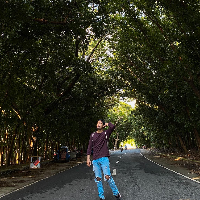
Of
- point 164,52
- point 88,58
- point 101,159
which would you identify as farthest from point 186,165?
point 101,159

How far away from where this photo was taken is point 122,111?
64.2 meters

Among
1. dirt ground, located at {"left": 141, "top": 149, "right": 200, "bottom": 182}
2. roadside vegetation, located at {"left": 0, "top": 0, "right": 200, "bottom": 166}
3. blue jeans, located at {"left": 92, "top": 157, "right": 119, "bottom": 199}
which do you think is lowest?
dirt ground, located at {"left": 141, "top": 149, "right": 200, "bottom": 182}

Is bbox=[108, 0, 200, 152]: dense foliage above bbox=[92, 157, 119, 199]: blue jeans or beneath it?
above

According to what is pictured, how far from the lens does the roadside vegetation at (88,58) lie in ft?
36.8

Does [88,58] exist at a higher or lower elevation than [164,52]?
higher

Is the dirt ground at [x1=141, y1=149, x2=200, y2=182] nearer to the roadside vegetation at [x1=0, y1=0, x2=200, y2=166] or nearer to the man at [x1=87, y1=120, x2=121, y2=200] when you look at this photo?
the roadside vegetation at [x1=0, y1=0, x2=200, y2=166]

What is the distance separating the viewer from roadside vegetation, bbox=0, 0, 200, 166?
36.8ft

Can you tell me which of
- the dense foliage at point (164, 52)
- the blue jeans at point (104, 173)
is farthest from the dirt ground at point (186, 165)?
the blue jeans at point (104, 173)

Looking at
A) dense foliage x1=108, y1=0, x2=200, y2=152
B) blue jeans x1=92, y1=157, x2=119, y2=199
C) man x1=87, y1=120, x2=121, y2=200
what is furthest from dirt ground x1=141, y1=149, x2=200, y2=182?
man x1=87, y1=120, x2=121, y2=200

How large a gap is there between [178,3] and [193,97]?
352 inches

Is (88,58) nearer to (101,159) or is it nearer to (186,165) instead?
(186,165)

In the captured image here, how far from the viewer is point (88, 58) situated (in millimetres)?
20266

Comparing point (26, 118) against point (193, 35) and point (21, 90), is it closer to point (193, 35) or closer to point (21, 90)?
point (21, 90)

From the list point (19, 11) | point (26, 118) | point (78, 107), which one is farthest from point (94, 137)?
point (78, 107)
